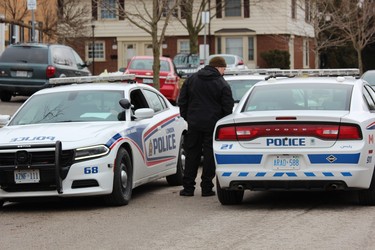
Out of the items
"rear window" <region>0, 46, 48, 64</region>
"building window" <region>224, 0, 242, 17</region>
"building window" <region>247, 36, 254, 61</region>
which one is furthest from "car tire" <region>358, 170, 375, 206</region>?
"building window" <region>247, 36, 254, 61</region>

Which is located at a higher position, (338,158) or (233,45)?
(233,45)

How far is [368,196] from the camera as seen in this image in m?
10.3

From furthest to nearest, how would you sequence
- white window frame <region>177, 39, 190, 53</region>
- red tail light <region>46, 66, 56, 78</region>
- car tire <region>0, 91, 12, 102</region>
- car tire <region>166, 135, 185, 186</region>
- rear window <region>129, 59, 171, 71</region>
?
white window frame <region>177, 39, 190, 53</region> → rear window <region>129, 59, 171, 71</region> → car tire <region>0, 91, 12, 102</region> → red tail light <region>46, 66, 56, 78</region> → car tire <region>166, 135, 185, 186</region>

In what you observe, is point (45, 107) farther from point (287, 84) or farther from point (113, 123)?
point (287, 84)

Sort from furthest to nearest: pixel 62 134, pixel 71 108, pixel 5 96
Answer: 1. pixel 5 96
2. pixel 71 108
3. pixel 62 134

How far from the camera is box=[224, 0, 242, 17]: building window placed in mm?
63094

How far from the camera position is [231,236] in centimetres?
873

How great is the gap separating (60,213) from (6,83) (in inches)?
676

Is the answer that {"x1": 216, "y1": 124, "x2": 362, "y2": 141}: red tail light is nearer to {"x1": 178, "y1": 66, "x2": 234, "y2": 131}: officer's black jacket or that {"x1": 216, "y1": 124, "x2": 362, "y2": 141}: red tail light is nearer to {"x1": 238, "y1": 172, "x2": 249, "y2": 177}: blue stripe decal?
{"x1": 238, "y1": 172, "x2": 249, "y2": 177}: blue stripe decal

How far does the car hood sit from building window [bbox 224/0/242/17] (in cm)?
5237

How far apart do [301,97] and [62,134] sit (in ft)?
9.05

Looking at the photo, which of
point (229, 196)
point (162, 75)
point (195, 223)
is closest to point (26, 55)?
point (162, 75)

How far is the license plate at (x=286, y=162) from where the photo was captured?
33.1ft

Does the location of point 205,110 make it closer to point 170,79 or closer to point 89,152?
point 89,152
